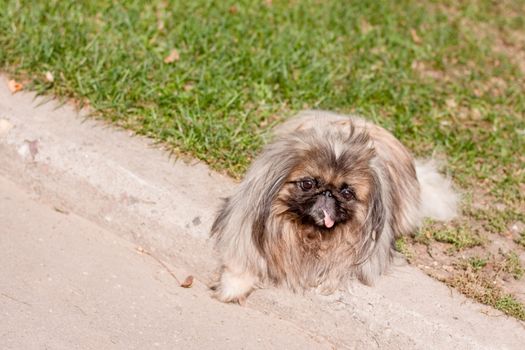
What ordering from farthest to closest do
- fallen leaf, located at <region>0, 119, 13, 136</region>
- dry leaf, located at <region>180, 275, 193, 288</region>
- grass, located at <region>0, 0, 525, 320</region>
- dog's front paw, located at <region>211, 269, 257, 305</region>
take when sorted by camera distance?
grass, located at <region>0, 0, 525, 320</region> < fallen leaf, located at <region>0, 119, 13, 136</region> < dry leaf, located at <region>180, 275, 193, 288</region> < dog's front paw, located at <region>211, 269, 257, 305</region>

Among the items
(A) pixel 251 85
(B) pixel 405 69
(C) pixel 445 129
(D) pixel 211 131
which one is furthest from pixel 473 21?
(D) pixel 211 131

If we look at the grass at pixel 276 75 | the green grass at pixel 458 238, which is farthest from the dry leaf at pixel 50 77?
the green grass at pixel 458 238

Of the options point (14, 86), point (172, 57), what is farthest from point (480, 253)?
point (14, 86)

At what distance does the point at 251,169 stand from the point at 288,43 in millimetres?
2486

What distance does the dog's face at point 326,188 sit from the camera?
3705mm

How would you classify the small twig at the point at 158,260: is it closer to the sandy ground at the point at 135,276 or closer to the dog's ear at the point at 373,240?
the sandy ground at the point at 135,276

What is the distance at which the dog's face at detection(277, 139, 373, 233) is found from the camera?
146 inches

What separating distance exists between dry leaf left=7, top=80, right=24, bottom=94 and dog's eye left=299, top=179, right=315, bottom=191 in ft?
8.11

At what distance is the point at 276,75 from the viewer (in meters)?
5.81

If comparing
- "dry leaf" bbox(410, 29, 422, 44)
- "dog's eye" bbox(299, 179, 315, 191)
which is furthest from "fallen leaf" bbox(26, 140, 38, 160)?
"dry leaf" bbox(410, 29, 422, 44)

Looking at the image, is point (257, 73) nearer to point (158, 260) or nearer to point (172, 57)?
point (172, 57)

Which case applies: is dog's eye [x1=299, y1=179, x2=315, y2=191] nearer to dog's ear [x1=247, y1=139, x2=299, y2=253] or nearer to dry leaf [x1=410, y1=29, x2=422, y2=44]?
dog's ear [x1=247, y1=139, x2=299, y2=253]

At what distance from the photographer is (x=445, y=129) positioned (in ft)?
18.9

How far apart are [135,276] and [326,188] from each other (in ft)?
4.25
